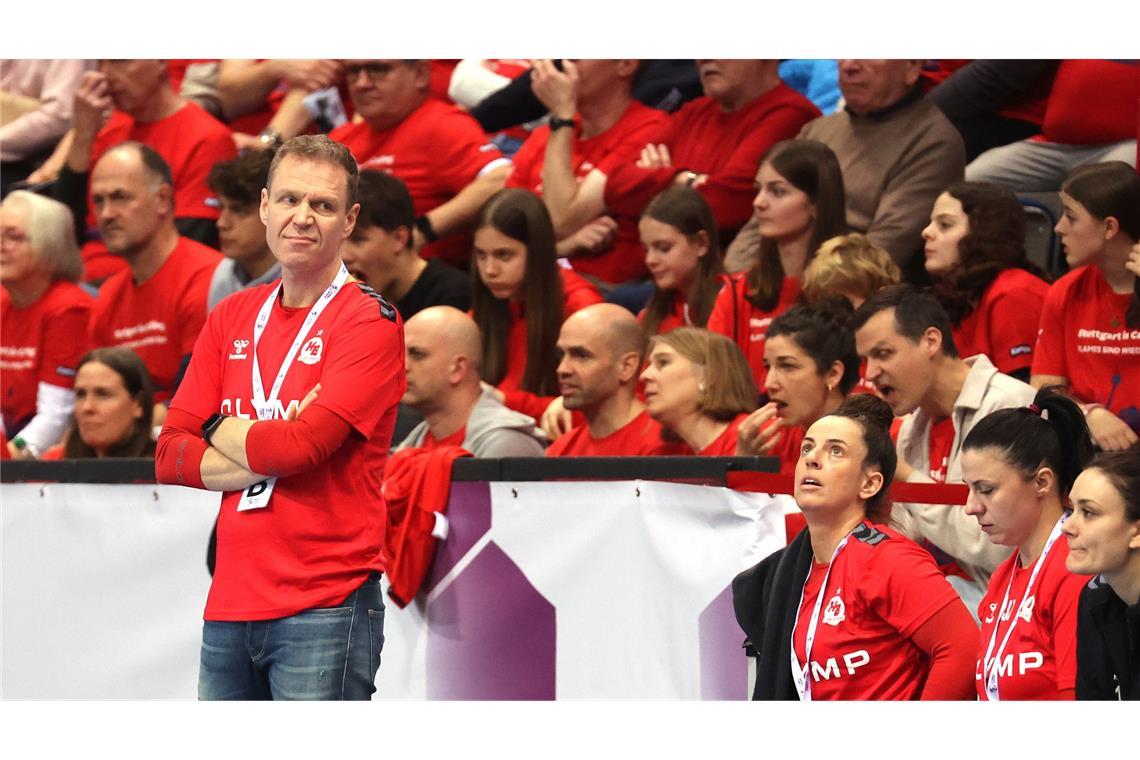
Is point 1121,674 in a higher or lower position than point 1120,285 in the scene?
lower

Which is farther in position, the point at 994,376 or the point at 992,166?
the point at 992,166

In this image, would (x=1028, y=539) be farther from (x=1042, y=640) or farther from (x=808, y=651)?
(x=808, y=651)

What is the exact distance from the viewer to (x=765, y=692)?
427 cm

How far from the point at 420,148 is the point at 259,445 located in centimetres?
438

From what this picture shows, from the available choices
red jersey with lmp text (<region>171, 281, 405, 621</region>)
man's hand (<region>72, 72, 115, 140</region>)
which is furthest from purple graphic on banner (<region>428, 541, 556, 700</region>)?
man's hand (<region>72, 72, 115, 140</region>)

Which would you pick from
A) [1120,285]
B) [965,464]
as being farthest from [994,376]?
[965,464]

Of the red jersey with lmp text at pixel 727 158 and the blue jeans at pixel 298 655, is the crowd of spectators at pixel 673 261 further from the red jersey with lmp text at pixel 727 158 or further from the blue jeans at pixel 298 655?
the blue jeans at pixel 298 655

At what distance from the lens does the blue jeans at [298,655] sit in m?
3.45

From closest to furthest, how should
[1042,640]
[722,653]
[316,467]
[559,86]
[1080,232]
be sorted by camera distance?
1. [316,467]
2. [1042,640]
3. [722,653]
4. [1080,232]
5. [559,86]

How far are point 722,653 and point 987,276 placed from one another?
1.96 m

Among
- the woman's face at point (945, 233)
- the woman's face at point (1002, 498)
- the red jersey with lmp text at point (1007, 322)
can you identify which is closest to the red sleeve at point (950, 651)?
the woman's face at point (1002, 498)

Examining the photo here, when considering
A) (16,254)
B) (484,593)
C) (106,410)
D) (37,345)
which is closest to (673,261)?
(484,593)

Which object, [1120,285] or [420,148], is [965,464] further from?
[420,148]

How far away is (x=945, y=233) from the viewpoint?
6.04 meters
